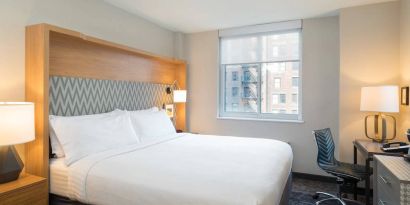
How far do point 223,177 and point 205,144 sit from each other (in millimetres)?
1167

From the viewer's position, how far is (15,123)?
181cm

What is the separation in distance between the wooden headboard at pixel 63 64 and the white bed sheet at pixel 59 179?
0.06 metres

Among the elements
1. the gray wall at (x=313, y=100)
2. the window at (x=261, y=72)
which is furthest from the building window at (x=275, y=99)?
the gray wall at (x=313, y=100)

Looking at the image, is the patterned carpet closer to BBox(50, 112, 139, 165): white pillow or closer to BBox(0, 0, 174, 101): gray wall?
BBox(50, 112, 139, 165): white pillow

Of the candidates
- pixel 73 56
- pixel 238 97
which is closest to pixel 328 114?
pixel 238 97

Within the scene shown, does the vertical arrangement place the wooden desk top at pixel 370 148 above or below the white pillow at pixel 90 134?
Result: below

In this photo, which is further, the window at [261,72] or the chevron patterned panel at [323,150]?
the window at [261,72]

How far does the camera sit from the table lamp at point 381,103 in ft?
8.79

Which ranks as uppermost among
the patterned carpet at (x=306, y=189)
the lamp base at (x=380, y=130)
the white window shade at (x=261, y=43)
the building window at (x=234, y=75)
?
the white window shade at (x=261, y=43)

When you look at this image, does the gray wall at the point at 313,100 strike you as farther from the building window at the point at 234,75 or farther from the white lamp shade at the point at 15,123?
the white lamp shade at the point at 15,123

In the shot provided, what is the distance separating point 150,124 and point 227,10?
1896 mm

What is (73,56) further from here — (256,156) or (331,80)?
(331,80)

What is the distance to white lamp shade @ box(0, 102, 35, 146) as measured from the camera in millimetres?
1764

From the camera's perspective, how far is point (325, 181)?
3.62 metres
